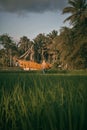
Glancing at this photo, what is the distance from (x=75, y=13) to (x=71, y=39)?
15.8ft

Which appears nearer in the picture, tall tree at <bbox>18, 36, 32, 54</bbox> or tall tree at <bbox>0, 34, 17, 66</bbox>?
tall tree at <bbox>0, 34, 17, 66</bbox>

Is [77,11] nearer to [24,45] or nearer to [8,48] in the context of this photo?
[8,48]

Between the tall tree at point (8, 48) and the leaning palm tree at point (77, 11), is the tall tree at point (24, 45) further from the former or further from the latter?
the leaning palm tree at point (77, 11)

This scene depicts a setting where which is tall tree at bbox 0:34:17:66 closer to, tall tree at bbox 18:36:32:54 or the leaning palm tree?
tall tree at bbox 18:36:32:54

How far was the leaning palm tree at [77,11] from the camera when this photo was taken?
40.8 metres

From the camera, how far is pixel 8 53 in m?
81.4

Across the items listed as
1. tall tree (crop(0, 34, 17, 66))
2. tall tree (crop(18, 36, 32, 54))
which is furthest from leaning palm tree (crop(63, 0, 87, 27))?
tall tree (crop(18, 36, 32, 54))

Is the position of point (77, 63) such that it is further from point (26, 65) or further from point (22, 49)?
point (22, 49)

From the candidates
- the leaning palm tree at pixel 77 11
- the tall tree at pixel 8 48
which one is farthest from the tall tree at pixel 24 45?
the leaning palm tree at pixel 77 11

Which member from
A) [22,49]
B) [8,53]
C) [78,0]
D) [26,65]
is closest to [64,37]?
[78,0]

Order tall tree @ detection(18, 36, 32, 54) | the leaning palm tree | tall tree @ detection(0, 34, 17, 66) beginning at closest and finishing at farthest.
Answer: the leaning palm tree < tall tree @ detection(0, 34, 17, 66) < tall tree @ detection(18, 36, 32, 54)

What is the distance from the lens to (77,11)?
42.3m

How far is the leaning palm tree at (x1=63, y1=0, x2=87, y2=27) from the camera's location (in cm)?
4079

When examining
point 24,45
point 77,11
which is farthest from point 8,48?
point 77,11
